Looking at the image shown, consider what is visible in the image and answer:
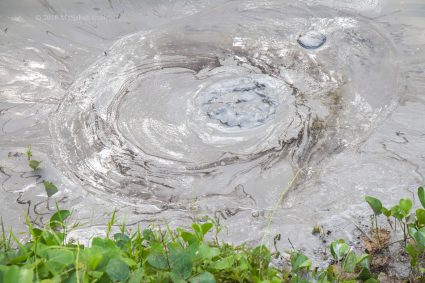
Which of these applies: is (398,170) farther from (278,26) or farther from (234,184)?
(278,26)

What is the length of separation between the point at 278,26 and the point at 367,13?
591mm

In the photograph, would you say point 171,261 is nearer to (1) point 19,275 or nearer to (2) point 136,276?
(2) point 136,276

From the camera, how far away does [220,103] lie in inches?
114

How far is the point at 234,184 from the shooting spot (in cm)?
244

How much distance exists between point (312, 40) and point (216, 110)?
86cm

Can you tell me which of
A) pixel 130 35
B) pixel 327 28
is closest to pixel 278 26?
pixel 327 28

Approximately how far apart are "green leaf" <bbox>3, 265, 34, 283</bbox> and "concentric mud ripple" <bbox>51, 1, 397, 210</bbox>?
3.92 ft

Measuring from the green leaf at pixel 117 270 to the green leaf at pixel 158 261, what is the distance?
0.11m

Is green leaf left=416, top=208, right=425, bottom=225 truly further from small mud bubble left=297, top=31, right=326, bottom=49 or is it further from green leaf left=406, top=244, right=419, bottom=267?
small mud bubble left=297, top=31, right=326, bottom=49

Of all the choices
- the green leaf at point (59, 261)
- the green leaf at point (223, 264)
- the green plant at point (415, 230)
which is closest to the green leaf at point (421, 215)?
the green plant at point (415, 230)

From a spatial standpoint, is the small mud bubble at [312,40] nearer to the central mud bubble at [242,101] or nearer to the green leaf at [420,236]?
the central mud bubble at [242,101]

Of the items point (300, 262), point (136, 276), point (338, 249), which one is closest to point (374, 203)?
point (338, 249)

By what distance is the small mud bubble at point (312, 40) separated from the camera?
3.27 meters

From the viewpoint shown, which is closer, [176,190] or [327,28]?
[176,190]
